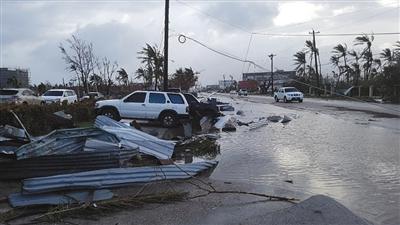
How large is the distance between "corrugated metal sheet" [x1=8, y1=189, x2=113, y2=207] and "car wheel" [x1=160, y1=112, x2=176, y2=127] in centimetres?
1555

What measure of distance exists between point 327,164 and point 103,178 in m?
6.02

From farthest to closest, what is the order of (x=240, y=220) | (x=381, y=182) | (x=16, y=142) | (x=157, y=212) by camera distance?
1. (x=16, y=142)
2. (x=381, y=182)
3. (x=157, y=212)
4. (x=240, y=220)

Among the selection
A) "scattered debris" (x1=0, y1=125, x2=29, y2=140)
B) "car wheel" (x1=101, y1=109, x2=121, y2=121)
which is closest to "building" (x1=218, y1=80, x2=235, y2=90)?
"car wheel" (x1=101, y1=109, x2=121, y2=121)

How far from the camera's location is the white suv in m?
24.4

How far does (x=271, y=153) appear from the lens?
49.2 feet

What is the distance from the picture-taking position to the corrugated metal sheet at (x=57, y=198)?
809 centimetres

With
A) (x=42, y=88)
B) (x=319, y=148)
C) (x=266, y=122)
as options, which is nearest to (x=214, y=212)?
(x=319, y=148)

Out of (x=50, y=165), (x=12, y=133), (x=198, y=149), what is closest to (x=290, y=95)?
(x=198, y=149)

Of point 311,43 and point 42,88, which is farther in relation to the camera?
point 311,43

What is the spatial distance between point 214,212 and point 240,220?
616mm

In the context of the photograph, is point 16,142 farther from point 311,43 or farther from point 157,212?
point 311,43

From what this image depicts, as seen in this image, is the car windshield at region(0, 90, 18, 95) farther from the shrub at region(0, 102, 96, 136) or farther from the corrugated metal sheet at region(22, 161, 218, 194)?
the corrugated metal sheet at region(22, 161, 218, 194)

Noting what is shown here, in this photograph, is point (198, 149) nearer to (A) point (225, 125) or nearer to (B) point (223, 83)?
(A) point (225, 125)

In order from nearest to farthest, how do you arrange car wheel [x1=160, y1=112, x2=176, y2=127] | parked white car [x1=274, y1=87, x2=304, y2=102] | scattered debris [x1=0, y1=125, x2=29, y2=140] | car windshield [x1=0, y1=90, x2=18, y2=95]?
scattered debris [x1=0, y1=125, x2=29, y2=140]
car wheel [x1=160, y1=112, x2=176, y2=127]
car windshield [x1=0, y1=90, x2=18, y2=95]
parked white car [x1=274, y1=87, x2=304, y2=102]
